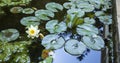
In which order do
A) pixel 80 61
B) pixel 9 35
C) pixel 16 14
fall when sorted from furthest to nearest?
pixel 16 14 < pixel 9 35 < pixel 80 61

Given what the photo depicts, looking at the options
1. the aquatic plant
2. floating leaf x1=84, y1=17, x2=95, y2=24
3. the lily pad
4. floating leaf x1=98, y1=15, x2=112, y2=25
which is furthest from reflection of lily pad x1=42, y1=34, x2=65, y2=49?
floating leaf x1=98, y1=15, x2=112, y2=25

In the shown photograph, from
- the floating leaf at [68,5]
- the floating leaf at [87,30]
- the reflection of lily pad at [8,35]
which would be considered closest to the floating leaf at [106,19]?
the floating leaf at [87,30]

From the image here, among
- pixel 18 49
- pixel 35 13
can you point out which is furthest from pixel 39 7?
pixel 18 49

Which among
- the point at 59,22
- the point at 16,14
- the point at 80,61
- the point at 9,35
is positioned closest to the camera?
the point at 80,61

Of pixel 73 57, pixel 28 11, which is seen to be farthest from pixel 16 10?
pixel 73 57

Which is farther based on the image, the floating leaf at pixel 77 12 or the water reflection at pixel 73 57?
the floating leaf at pixel 77 12

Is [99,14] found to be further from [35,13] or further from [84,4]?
[35,13]

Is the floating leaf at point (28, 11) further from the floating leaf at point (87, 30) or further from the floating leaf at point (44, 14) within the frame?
the floating leaf at point (87, 30)
